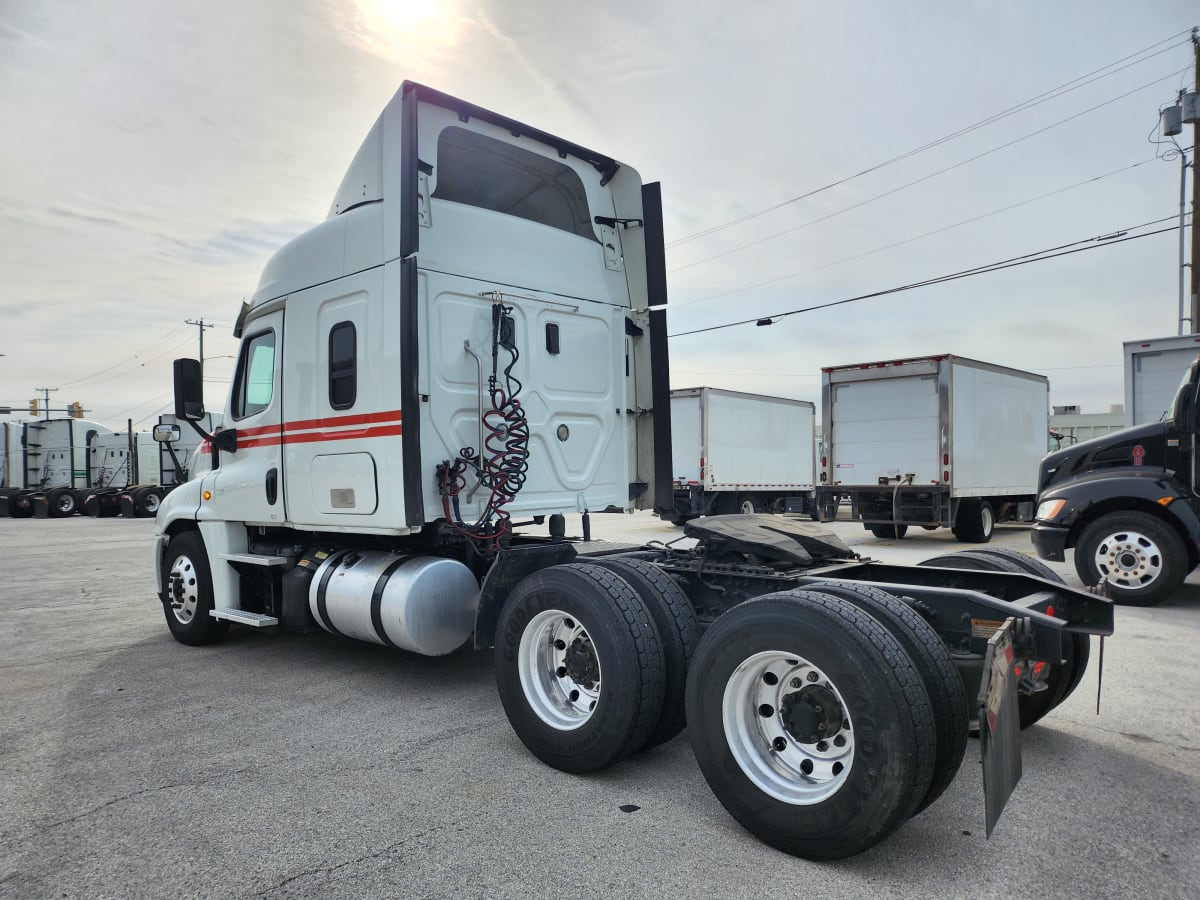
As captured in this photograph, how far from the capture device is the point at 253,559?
5.86 metres

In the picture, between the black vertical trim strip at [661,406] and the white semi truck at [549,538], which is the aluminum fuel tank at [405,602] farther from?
the black vertical trim strip at [661,406]

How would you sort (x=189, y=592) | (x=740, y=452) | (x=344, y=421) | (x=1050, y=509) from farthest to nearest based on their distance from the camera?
1. (x=740, y=452)
2. (x=1050, y=509)
3. (x=189, y=592)
4. (x=344, y=421)

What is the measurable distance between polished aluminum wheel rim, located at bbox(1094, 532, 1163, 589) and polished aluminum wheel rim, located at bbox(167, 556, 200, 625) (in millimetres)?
8263

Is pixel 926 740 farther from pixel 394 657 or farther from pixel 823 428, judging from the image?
pixel 823 428

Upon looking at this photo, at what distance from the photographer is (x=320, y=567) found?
553 cm

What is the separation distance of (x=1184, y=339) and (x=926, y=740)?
9.37m

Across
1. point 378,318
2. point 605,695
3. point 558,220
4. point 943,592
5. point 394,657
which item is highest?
point 558,220

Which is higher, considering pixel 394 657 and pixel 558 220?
pixel 558 220

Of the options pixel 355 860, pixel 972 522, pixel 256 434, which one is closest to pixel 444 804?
pixel 355 860

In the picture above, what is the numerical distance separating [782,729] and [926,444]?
12340mm

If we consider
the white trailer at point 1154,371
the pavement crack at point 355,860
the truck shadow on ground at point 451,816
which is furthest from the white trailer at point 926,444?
the pavement crack at point 355,860

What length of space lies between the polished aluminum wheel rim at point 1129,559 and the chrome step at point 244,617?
750 cm

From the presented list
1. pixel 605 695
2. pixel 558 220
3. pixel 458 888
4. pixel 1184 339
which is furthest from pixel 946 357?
pixel 458 888

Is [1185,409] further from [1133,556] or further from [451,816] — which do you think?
[451,816]
